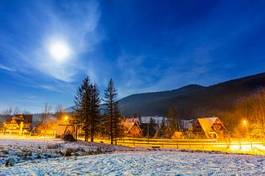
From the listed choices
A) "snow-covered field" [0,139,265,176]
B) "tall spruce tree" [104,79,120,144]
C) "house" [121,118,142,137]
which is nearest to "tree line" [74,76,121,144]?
"tall spruce tree" [104,79,120,144]

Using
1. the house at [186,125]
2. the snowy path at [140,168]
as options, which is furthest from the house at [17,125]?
the snowy path at [140,168]

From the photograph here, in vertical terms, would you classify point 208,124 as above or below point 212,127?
above

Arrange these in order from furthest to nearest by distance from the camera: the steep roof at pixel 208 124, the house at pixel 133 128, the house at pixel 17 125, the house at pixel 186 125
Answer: the house at pixel 186 125
the house at pixel 133 128
the house at pixel 17 125
the steep roof at pixel 208 124

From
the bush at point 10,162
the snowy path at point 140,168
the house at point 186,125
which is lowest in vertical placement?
the bush at point 10,162

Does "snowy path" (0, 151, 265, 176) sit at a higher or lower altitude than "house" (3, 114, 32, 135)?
lower

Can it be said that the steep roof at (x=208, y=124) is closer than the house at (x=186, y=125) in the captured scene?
Yes

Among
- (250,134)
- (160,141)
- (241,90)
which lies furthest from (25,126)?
(241,90)

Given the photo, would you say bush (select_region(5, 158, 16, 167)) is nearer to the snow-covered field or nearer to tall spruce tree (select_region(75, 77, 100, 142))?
the snow-covered field

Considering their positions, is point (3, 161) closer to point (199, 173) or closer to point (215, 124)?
point (199, 173)

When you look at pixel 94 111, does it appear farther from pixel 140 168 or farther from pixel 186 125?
pixel 186 125

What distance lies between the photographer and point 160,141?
48.7 m

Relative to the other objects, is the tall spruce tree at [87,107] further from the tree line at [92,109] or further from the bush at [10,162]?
the bush at [10,162]

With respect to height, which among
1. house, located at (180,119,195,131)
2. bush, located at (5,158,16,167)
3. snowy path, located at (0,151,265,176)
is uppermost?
house, located at (180,119,195,131)

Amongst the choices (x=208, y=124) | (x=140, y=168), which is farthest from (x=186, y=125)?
(x=140, y=168)
